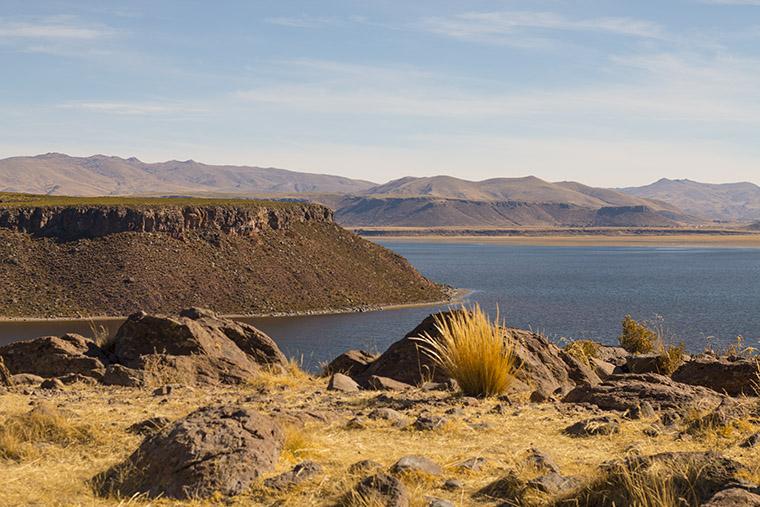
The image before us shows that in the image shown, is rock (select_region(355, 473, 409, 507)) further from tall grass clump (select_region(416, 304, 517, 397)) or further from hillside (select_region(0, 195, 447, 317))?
hillside (select_region(0, 195, 447, 317))

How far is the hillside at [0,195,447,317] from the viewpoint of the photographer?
70688mm

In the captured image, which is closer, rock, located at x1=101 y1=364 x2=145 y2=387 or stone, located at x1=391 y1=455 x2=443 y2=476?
stone, located at x1=391 y1=455 x2=443 y2=476

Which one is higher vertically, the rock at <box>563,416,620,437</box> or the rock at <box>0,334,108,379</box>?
the rock at <box>563,416,620,437</box>

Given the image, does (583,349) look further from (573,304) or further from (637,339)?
(573,304)

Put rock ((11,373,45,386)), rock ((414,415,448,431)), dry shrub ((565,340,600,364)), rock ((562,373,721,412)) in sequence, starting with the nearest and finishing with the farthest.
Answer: rock ((414,415,448,431))
rock ((562,373,721,412))
rock ((11,373,45,386))
dry shrub ((565,340,600,364))

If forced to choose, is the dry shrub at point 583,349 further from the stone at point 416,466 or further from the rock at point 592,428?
the stone at point 416,466

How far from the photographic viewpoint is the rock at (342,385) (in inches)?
531

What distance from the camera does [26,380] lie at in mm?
14188

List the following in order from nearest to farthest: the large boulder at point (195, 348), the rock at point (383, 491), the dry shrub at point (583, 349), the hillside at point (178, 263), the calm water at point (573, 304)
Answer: the rock at point (383, 491)
the large boulder at point (195, 348)
the dry shrub at point (583, 349)
the calm water at point (573, 304)
the hillside at point (178, 263)

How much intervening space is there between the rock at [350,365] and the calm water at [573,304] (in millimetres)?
8582

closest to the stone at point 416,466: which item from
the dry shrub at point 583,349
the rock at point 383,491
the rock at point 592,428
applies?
the rock at point 383,491

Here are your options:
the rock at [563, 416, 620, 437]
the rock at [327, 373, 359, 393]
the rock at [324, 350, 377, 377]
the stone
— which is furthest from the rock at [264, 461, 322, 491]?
the rock at [324, 350, 377, 377]

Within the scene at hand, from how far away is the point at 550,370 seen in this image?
14.4m

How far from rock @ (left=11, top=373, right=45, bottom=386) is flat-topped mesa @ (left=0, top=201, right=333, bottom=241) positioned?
6779 cm
